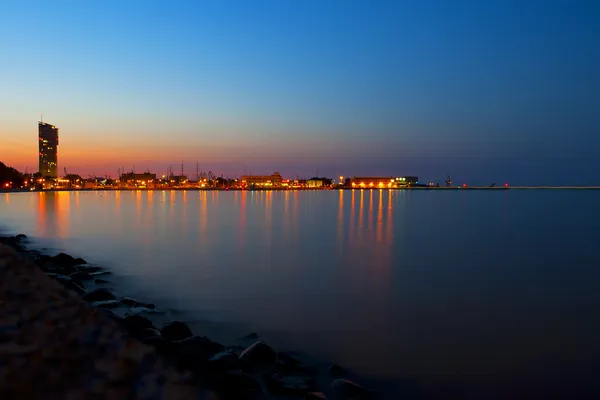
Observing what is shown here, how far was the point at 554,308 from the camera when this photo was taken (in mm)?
10930

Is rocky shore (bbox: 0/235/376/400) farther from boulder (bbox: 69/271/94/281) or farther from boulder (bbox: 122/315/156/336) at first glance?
boulder (bbox: 69/271/94/281)

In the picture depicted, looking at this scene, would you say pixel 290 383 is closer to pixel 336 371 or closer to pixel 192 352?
pixel 336 371

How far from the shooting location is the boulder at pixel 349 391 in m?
6.00

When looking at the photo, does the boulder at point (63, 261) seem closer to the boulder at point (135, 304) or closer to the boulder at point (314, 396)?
the boulder at point (135, 304)

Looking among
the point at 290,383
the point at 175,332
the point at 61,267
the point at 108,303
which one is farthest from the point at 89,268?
the point at 290,383

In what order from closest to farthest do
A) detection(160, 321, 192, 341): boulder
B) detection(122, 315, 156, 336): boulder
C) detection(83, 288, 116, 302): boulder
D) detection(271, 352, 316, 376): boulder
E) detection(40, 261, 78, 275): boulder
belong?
detection(271, 352, 316, 376): boulder < detection(122, 315, 156, 336): boulder < detection(160, 321, 192, 341): boulder < detection(83, 288, 116, 302): boulder < detection(40, 261, 78, 275): boulder

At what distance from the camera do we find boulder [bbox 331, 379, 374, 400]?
600 centimetres

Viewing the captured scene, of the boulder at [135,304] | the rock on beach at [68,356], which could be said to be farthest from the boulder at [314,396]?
the boulder at [135,304]

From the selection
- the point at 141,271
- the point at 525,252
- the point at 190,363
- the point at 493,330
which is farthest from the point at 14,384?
the point at 525,252

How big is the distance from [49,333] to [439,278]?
12.5m

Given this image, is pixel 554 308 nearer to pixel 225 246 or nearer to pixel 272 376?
pixel 272 376

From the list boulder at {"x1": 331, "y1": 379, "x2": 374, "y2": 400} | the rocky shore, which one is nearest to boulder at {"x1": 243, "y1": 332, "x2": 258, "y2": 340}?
the rocky shore

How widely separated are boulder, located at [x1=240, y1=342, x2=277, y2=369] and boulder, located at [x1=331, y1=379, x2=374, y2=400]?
1.07 metres

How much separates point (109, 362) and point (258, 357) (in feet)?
9.24
